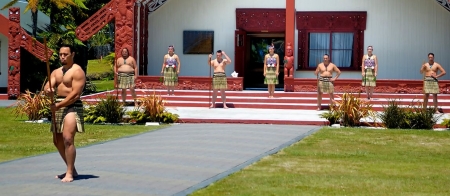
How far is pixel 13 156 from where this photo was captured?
Answer: 1371 centimetres

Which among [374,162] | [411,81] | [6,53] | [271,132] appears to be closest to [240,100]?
[411,81]

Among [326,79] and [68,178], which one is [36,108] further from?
[68,178]

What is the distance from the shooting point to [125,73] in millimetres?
23031

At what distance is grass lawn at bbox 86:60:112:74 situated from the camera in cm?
4712

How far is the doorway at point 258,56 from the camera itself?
1177 inches

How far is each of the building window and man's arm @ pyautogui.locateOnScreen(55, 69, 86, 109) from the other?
61.4 ft

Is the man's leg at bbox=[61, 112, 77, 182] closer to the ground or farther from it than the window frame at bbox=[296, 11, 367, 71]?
closer to the ground

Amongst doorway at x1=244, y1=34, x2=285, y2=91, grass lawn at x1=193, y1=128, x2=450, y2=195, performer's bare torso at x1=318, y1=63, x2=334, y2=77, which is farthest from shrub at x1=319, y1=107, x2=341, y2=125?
doorway at x1=244, y1=34, x2=285, y2=91

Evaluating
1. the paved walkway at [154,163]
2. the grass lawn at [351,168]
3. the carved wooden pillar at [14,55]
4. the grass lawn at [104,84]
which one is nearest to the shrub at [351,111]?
the paved walkway at [154,163]

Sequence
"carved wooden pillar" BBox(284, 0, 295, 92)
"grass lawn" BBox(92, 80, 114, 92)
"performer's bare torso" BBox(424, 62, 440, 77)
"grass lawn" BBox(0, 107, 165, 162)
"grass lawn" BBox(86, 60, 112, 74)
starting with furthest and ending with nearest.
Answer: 1. "grass lawn" BBox(86, 60, 112, 74)
2. "grass lawn" BBox(92, 80, 114, 92)
3. "carved wooden pillar" BBox(284, 0, 295, 92)
4. "performer's bare torso" BBox(424, 62, 440, 77)
5. "grass lawn" BBox(0, 107, 165, 162)

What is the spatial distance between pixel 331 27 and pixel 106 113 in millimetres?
11459

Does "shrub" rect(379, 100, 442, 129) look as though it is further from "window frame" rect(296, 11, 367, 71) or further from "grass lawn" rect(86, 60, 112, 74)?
"grass lawn" rect(86, 60, 112, 74)

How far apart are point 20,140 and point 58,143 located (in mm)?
5590

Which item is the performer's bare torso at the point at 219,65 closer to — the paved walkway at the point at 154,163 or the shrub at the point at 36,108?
the shrub at the point at 36,108
